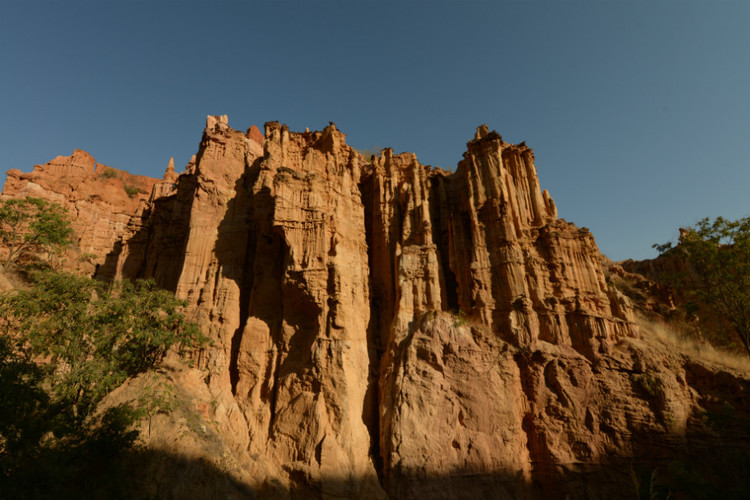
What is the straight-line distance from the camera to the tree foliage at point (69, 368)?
9945mm

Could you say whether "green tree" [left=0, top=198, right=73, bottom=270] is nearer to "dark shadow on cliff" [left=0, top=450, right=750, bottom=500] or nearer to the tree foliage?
the tree foliage

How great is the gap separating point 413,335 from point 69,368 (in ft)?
43.7

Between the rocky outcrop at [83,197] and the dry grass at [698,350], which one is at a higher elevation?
the rocky outcrop at [83,197]

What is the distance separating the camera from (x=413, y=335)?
1812cm

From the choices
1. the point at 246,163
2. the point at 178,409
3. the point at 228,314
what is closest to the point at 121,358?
the point at 178,409

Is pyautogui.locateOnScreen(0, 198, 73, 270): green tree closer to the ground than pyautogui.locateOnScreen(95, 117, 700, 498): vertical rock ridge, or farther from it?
farther from it

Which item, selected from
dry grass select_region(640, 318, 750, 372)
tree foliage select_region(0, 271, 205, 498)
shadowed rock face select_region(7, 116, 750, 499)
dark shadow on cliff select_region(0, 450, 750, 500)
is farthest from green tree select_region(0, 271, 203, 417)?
dry grass select_region(640, 318, 750, 372)

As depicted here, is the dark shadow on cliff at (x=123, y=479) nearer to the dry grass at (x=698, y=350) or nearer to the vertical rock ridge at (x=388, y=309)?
the vertical rock ridge at (x=388, y=309)

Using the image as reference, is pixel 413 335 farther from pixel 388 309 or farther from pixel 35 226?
pixel 35 226

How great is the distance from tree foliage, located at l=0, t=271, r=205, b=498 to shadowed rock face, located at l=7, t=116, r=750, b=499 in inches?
149

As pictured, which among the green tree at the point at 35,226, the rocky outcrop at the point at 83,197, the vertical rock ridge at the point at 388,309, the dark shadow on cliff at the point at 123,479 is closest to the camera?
the dark shadow on cliff at the point at 123,479

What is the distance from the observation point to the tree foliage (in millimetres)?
9945

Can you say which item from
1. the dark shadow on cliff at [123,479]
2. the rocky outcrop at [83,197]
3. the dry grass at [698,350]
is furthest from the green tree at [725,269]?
the rocky outcrop at [83,197]

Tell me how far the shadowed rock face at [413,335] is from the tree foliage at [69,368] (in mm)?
3784
